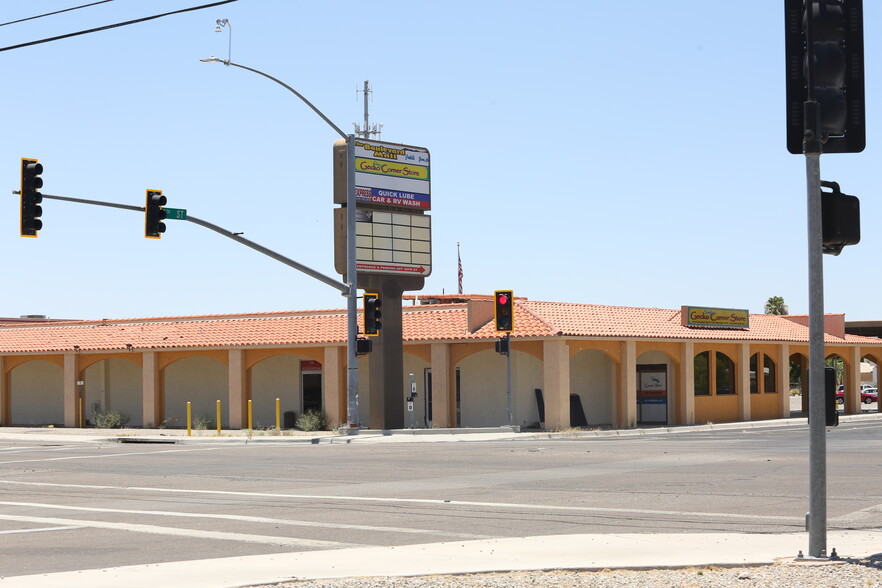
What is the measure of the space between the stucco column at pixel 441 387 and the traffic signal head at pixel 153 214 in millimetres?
15555

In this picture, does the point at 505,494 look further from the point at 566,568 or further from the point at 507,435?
the point at 507,435

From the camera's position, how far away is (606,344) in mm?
43906

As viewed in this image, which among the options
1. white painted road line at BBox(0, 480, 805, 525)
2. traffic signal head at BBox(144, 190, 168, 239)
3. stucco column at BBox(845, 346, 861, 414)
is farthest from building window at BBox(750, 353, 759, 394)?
white painted road line at BBox(0, 480, 805, 525)

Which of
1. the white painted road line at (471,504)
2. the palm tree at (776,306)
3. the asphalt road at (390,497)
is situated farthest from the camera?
the palm tree at (776,306)

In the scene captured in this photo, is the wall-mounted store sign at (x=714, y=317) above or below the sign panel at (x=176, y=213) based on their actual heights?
below

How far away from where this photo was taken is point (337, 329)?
4569cm

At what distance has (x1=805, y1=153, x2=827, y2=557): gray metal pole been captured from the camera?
1040 centimetres

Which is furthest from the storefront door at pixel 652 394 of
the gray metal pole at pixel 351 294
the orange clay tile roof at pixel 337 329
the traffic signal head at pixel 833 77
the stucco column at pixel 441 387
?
the traffic signal head at pixel 833 77

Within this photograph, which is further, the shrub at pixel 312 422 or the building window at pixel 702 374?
the building window at pixel 702 374

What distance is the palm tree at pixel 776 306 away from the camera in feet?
363

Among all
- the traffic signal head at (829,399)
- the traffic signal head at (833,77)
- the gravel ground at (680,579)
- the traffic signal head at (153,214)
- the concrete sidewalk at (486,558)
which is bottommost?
the concrete sidewalk at (486,558)

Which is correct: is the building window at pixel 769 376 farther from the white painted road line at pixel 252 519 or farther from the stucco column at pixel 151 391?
the white painted road line at pixel 252 519

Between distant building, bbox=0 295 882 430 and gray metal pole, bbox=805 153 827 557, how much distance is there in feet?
100

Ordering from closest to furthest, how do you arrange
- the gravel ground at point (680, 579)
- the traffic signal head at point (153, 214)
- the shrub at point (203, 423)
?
the gravel ground at point (680, 579), the traffic signal head at point (153, 214), the shrub at point (203, 423)
